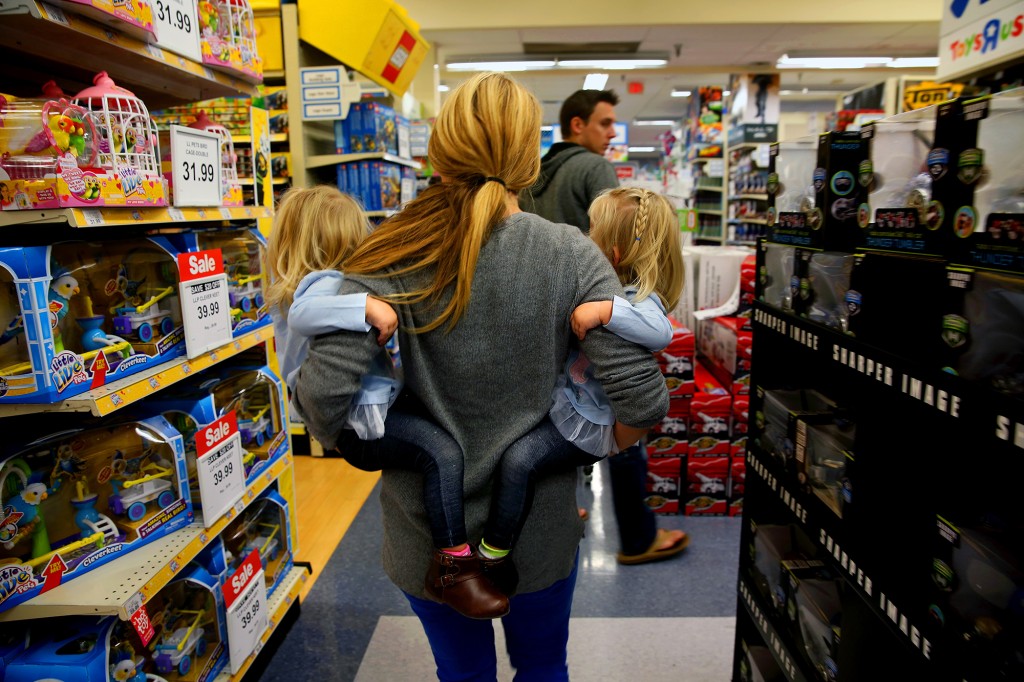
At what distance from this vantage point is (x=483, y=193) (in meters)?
1.15

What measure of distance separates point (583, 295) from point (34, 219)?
115 cm

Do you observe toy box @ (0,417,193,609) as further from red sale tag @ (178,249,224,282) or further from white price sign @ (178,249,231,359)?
red sale tag @ (178,249,224,282)

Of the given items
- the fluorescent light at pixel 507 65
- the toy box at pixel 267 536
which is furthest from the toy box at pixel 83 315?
the fluorescent light at pixel 507 65

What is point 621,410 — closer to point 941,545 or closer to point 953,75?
point 941,545

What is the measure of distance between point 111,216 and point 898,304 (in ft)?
5.38

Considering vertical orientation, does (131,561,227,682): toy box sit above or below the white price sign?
below

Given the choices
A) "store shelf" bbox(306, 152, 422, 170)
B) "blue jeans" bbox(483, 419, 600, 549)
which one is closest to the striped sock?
"blue jeans" bbox(483, 419, 600, 549)

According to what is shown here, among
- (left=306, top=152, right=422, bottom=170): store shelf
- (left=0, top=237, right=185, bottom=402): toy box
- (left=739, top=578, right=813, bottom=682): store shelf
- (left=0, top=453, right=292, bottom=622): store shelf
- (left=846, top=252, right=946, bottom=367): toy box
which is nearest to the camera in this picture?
(left=846, top=252, right=946, bottom=367): toy box

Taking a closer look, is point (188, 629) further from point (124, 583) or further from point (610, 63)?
point (610, 63)

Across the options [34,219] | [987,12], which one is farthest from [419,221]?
[987,12]

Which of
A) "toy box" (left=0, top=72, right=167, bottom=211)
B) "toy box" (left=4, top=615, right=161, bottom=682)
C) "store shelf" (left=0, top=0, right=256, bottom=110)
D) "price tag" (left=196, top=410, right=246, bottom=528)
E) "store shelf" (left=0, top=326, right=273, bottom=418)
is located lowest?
"toy box" (left=4, top=615, right=161, bottom=682)

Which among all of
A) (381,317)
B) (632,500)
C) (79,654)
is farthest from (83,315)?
(632,500)

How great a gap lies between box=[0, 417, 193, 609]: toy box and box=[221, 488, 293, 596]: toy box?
0.48 meters

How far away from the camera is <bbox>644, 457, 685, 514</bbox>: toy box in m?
3.49
